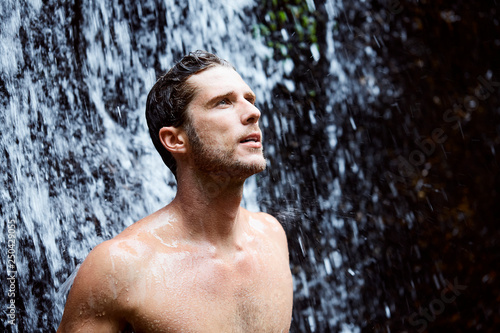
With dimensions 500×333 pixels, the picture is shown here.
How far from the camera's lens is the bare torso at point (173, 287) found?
1558 mm

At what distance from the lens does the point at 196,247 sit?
177 cm

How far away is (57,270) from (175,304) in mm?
1661

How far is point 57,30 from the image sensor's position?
322cm

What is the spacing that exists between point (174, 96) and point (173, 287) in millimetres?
747

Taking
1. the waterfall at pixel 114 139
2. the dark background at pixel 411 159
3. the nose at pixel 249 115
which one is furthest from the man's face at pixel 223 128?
the dark background at pixel 411 159

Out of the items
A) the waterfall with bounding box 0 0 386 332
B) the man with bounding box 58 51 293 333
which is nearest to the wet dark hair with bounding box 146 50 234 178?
the man with bounding box 58 51 293 333

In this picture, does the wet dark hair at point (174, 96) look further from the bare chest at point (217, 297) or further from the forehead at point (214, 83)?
the bare chest at point (217, 297)

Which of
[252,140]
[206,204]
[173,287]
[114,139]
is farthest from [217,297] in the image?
[114,139]

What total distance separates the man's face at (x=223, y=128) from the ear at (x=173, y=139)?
0.04 meters

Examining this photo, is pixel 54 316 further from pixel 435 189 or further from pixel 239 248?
pixel 435 189

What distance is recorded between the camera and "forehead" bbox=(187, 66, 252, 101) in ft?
5.96

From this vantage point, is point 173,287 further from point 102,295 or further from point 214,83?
point 214,83

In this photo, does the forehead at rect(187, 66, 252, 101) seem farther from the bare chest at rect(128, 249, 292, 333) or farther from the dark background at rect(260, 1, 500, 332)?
the dark background at rect(260, 1, 500, 332)

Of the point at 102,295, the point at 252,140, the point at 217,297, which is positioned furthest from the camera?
the point at 252,140
